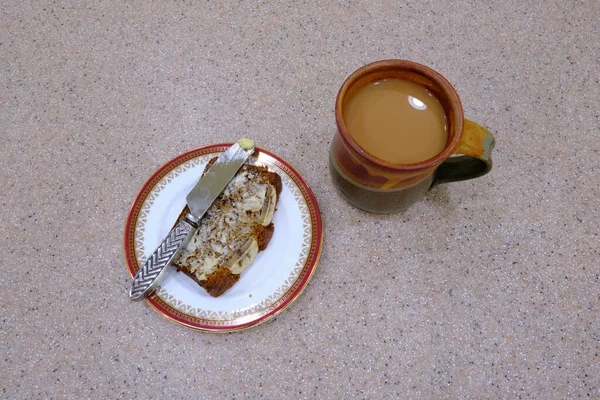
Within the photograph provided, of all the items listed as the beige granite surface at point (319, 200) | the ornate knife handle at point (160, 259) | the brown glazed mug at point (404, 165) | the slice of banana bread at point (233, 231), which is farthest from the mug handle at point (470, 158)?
the ornate knife handle at point (160, 259)

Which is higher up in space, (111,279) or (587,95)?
(587,95)

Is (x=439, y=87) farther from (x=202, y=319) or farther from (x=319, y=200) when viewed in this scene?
(x=202, y=319)

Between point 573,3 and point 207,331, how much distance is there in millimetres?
1040

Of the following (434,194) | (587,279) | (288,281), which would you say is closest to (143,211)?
(288,281)

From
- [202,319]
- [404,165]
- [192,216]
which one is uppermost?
[404,165]

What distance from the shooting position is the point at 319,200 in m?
0.79

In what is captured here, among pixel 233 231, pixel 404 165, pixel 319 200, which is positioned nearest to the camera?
pixel 404 165

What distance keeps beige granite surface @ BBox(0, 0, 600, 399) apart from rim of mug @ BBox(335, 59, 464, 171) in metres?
0.21

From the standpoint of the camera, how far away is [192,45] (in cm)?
91

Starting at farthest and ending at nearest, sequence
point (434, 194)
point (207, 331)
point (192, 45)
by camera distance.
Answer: point (192, 45) → point (434, 194) → point (207, 331)

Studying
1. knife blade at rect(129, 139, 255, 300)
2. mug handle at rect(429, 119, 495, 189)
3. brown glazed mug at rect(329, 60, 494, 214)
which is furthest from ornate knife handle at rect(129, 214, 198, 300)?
mug handle at rect(429, 119, 495, 189)

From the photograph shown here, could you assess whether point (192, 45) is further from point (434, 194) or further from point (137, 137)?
point (434, 194)

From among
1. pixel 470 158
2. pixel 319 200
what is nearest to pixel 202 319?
pixel 319 200

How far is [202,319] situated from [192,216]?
16cm
